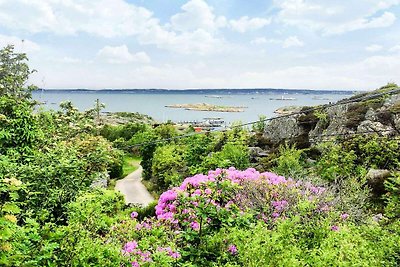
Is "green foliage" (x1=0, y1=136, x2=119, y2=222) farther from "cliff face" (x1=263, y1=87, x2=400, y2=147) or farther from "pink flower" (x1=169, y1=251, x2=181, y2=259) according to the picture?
"cliff face" (x1=263, y1=87, x2=400, y2=147)

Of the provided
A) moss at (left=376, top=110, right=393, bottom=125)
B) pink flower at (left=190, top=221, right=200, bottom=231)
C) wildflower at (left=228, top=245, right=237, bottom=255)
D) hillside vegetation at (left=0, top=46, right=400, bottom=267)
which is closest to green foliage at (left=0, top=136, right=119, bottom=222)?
hillside vegetation at (left=0, top=46, right=400, bottom=267)

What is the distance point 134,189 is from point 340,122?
42.8 ft

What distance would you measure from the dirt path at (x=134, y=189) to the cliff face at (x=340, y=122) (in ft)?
24.9

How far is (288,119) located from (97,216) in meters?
16.6

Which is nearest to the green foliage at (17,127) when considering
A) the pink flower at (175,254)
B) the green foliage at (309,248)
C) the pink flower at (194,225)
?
the pink flower at (194,225)

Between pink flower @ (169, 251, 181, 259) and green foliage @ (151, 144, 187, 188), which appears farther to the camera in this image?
green foliage @ (151, 144, 187, 188)

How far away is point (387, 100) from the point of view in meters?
16.3

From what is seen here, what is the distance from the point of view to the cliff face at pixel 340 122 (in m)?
15.2

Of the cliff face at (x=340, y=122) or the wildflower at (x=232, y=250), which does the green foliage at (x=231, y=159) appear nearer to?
the cliff face at (x=340, y=122)

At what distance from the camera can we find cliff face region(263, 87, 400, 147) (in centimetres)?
1518

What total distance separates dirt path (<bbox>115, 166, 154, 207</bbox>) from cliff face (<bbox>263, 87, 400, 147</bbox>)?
7.58 metres

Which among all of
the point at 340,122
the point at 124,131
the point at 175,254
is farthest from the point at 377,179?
the point at 124,131

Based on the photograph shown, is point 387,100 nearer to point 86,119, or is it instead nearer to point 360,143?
point 360,143

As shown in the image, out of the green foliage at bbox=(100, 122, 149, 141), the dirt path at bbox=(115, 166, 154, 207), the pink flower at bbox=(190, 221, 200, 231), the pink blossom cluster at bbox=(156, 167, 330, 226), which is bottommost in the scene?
the dirt path at bbox=(115, 166, 154, 207)
